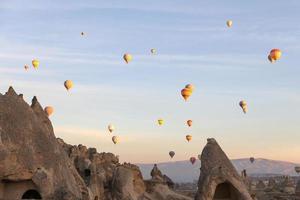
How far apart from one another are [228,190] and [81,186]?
279 inches

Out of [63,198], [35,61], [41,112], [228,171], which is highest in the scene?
[35,61]

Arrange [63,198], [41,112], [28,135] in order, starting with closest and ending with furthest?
[63,198], [28,135], [41,112]

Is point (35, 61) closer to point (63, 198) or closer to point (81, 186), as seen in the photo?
point (81, 186)

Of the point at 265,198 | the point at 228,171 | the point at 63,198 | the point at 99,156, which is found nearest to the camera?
the point at 63,198

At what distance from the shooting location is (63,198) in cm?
1891

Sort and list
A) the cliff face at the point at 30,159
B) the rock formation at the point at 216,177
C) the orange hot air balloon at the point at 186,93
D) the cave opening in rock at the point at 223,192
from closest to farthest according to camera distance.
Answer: the cliff face at the point at 30,159, the rock formation at the point at 216,177, the cave opening in rock at the point at 223,192, the orange hot air balloon at the point at 186,93

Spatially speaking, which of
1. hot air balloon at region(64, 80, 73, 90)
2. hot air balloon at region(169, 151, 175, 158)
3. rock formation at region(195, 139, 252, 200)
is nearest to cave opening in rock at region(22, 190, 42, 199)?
rock formation at region(195, 139, 252, 200)

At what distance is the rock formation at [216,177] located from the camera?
71.7 ft

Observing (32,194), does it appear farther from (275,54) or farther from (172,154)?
(172,154)

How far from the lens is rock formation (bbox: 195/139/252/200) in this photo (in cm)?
2186

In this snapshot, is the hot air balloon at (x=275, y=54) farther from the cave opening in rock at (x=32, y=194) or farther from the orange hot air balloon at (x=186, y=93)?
the cave opening in rock at (x=32, y=194)

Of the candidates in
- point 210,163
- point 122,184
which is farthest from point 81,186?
point 122,184

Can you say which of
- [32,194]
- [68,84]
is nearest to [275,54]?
[68,84]

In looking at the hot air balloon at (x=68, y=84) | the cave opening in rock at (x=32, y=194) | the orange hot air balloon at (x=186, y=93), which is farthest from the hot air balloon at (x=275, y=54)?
the cave opening in rock at (x=32, y=194)
